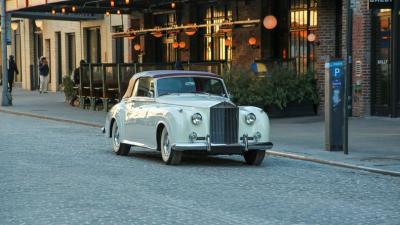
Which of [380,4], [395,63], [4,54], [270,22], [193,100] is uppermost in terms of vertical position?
[380,4]

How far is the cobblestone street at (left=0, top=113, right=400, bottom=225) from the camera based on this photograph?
9.20 m

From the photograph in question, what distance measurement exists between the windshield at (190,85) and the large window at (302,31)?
40.1 ft

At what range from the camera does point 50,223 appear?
8742 mm

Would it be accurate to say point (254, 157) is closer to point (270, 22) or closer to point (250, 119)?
point (250, 119)

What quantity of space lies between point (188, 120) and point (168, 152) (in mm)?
741

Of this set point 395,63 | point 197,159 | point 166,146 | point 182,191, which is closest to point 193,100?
point 166,146

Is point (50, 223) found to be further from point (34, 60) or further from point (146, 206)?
point (34, 60)

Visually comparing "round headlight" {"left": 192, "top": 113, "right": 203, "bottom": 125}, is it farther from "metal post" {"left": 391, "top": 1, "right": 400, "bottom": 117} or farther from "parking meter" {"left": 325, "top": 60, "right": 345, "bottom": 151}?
"metal post" {"left": 391, "top": 1, "right": 400, "bottom": 117}

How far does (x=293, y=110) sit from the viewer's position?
80.7 ft

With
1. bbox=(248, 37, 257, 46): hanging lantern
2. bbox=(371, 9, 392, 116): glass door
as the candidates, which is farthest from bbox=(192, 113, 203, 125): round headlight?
bbox=(248, 37, 257, 46): hanging lantern

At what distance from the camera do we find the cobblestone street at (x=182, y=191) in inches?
362

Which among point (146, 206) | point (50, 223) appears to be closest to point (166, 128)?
point (146, 206)

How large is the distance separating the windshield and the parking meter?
203 centimetres

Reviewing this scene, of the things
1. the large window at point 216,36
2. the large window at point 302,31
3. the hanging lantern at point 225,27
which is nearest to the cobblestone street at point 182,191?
the large window at point 302,31
